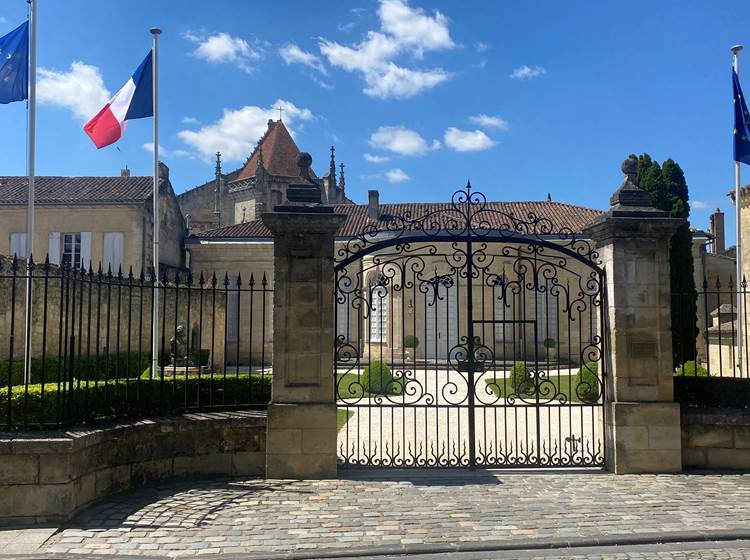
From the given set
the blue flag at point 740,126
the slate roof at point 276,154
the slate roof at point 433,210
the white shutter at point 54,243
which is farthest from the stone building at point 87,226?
the blue flag at point 740,126

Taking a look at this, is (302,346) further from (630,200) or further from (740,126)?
(740,126)

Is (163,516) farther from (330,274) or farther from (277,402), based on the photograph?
(330,274)

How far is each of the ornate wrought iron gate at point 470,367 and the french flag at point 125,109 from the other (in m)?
5.03

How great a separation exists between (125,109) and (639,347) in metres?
9.83

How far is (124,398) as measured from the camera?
6.85m

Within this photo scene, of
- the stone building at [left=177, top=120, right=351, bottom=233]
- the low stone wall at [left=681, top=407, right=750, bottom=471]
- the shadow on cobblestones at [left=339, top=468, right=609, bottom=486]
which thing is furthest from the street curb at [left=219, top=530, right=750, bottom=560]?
the stone building at [left=177, top=120, right=351, bottom=233]

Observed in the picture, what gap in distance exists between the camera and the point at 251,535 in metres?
5.04

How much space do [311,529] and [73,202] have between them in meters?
23.6

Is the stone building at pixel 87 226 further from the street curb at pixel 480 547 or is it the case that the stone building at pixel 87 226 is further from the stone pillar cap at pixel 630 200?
the street curb at pixel 480 547

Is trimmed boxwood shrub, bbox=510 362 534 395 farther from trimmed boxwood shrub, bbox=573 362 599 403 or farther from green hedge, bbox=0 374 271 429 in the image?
green hedge, bbox=0 374 271 429

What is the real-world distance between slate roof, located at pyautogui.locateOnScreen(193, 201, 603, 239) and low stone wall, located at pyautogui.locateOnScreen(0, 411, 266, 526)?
20.0 meters

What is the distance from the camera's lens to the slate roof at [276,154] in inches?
1690

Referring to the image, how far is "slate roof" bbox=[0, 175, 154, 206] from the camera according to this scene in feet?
80.9

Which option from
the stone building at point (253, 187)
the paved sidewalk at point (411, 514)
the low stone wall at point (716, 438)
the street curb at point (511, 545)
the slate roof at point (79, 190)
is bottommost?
the street curb at point (511, 545)
